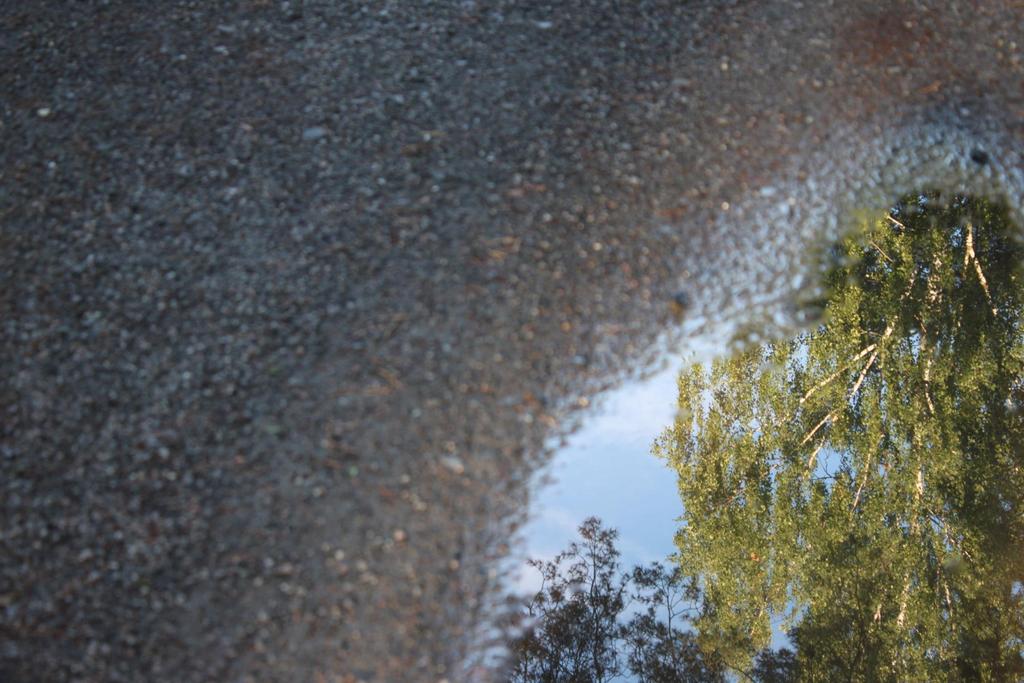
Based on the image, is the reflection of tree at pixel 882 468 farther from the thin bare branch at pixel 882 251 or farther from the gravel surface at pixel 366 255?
the gravel surface at pixel 366 255

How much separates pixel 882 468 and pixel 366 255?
209 cm

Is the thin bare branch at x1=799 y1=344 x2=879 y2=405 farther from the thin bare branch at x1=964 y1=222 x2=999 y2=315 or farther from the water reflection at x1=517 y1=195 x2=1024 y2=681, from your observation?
the thin bare branch at x1=964 y1=222 x2=999 y2=315

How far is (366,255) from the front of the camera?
3.10 m

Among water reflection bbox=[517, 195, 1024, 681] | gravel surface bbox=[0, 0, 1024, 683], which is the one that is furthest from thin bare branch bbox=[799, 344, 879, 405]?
gravel surface bbox=[0, 0, 1024, 683]

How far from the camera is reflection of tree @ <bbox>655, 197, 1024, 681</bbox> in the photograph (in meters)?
3.02

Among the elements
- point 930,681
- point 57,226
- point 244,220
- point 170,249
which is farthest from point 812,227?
point 57,226

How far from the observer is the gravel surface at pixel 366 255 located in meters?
2.49

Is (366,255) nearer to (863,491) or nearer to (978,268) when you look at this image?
(863,491)

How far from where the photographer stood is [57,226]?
320 centimetres

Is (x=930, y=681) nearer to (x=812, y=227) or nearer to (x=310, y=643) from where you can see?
(x=812, y=227)

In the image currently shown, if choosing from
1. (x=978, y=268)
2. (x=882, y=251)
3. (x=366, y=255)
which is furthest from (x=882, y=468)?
(x=366, y=255)

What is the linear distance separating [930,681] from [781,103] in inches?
85.7

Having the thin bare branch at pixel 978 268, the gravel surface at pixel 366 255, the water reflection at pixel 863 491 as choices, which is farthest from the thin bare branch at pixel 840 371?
the thin bare branch at pixel 978 268

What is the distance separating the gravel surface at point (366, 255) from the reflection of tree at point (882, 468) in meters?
0.29
